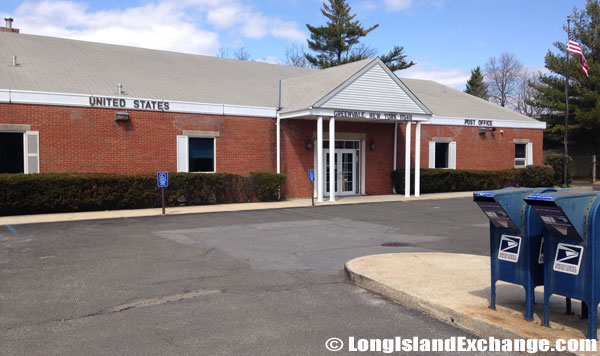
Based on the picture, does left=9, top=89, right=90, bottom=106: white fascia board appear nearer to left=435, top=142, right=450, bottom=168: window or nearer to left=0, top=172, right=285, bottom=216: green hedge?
left=0, top=172, right=285, bottom=216: green hedge

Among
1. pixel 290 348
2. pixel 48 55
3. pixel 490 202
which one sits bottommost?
pixel 290 348

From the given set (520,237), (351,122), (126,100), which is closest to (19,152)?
(126,100)

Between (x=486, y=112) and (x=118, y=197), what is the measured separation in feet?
67.9

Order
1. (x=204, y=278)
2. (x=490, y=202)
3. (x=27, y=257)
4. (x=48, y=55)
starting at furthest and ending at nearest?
(x=48, y=55) < (x=27, y=257) < (x=204, y=278) < (x=490, y=202)

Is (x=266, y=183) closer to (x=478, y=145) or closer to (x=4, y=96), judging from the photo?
(x=4, y=96)

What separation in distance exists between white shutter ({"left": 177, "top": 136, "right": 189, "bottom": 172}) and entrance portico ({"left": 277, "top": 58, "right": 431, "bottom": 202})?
3825 mm

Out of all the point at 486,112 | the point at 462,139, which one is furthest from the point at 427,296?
the point at 486,112

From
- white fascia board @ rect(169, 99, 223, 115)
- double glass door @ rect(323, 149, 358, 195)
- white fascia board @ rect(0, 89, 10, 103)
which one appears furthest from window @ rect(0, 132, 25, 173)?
double glass door @ rect(323, 149, 358, 195)

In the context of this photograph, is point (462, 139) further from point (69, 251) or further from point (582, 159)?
point (69, 251)

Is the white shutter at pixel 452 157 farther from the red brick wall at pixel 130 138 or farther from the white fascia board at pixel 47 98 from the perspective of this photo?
the white fascia board at pixel 47 98

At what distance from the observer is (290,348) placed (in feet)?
14.8

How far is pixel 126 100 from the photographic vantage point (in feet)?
57.4

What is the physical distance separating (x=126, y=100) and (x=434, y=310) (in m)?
14.8

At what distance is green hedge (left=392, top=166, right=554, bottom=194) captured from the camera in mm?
22906
